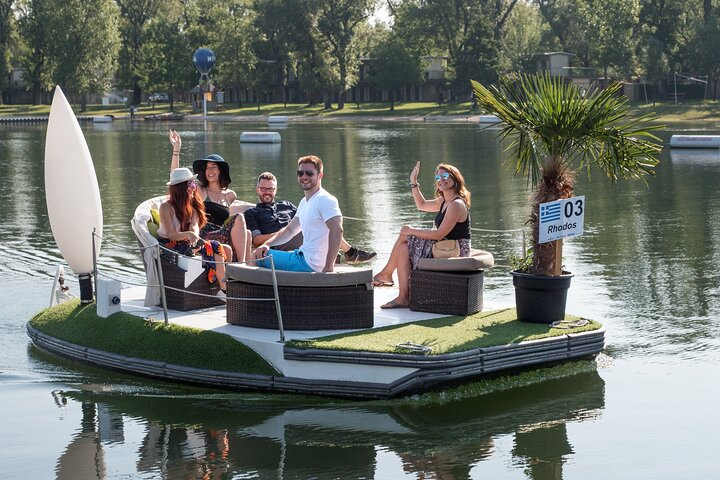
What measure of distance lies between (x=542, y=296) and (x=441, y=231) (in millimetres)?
1184

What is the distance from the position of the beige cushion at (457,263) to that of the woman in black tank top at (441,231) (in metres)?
0.22

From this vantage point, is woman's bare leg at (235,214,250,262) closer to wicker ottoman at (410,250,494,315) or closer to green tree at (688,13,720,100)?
wicker ottoman at (410,250,494,315)

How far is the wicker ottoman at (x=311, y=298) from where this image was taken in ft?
34.9

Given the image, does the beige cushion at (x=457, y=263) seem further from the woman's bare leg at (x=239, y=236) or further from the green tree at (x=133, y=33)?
the green tree at (x=133, y=33)

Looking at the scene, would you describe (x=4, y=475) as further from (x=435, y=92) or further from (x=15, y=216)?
(x=435, y=92)

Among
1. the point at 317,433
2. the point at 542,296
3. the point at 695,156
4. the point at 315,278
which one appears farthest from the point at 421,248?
the point at 695,156

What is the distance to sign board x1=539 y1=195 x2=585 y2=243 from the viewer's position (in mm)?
11047

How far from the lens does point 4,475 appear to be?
29.1ft

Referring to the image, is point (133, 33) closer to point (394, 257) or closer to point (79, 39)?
point (79, 39)

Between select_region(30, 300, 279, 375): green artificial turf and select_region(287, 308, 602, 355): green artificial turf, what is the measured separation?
593 mm

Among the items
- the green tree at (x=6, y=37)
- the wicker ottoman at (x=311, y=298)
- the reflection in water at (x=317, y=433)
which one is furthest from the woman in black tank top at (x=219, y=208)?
the green tree at (x=6, y=37)

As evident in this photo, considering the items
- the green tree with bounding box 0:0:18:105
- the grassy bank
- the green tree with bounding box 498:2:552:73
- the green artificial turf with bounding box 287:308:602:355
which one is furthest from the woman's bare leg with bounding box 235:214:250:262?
the green tree with bounding box 0:0:18:105

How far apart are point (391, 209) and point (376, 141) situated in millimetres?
31878

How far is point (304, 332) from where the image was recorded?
1069 cm
